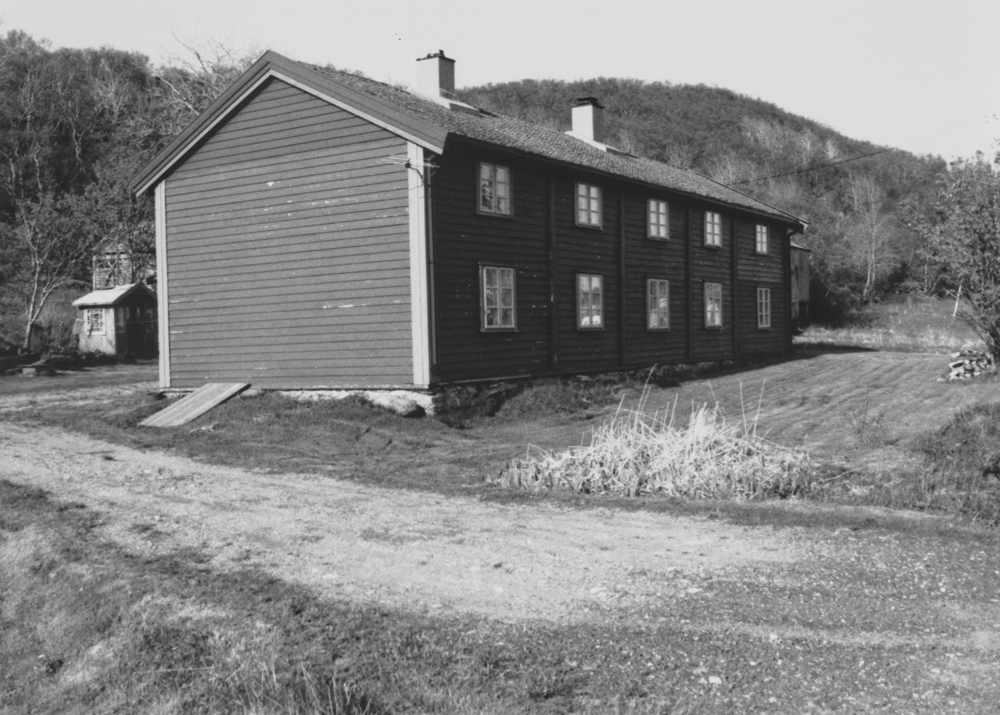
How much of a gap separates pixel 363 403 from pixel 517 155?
607 centimetres

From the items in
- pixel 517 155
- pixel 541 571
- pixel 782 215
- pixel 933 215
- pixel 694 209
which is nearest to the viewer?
pixel 541 571

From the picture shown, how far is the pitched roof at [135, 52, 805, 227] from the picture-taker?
18.0 meters

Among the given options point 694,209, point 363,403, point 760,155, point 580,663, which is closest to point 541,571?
point 580,663

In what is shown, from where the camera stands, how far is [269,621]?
20.3 feet

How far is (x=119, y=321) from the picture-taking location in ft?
123

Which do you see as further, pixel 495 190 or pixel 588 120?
pixel 588 120

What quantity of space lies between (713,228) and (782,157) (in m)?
68.8

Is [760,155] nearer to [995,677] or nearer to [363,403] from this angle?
[363,403]

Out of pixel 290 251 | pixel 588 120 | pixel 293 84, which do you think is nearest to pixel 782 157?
pixel 588 120

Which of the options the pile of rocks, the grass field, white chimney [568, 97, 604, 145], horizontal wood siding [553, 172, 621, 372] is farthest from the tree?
white chimney [568, 97, 604, 145]

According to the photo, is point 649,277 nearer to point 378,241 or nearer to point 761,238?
point 761,238

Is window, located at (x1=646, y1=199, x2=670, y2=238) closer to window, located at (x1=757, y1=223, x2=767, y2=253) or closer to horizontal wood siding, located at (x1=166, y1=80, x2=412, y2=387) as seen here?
window, located at (x1=757, y1=223, x2=767, y2=253)

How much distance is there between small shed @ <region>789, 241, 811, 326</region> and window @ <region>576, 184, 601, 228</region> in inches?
1233

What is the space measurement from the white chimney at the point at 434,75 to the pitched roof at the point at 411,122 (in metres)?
1.01
